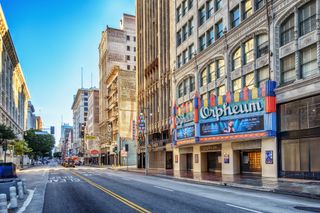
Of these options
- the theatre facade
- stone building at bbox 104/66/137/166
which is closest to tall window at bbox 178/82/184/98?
the theatre facade

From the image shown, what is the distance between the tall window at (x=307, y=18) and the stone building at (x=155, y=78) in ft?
85.8

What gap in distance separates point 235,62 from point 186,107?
404 inches

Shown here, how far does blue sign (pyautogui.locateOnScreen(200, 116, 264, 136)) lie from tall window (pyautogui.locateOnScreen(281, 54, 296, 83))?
398 cm

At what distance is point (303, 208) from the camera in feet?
42.7

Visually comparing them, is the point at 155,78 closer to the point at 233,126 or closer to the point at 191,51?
the point at 191,51

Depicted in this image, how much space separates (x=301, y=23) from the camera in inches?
1010

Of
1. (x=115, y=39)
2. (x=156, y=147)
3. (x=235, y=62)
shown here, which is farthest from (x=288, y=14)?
(x=115, y=39)

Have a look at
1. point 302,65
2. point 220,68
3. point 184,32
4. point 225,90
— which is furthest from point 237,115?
point 184,32

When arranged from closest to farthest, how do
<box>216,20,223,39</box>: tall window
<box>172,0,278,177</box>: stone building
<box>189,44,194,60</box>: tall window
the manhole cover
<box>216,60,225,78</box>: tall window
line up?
the manhole cover, <box>172,0,278,177</box>: stone building, <box>216,60,225,78</box>: tall window, <box>216,20,223,39</box>: tall window, <box>189,44,194,60</box>: tall window

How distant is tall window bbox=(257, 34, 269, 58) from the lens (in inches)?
1170

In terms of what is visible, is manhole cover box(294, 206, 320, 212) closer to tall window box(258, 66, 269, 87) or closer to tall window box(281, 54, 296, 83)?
tall window box(281, 54, 296, 83)

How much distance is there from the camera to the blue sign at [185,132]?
132 ft

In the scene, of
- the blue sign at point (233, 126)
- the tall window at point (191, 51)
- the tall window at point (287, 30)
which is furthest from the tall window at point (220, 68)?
the tall window at point (287, 30)

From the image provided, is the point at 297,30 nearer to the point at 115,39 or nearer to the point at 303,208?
the point at 303,208
